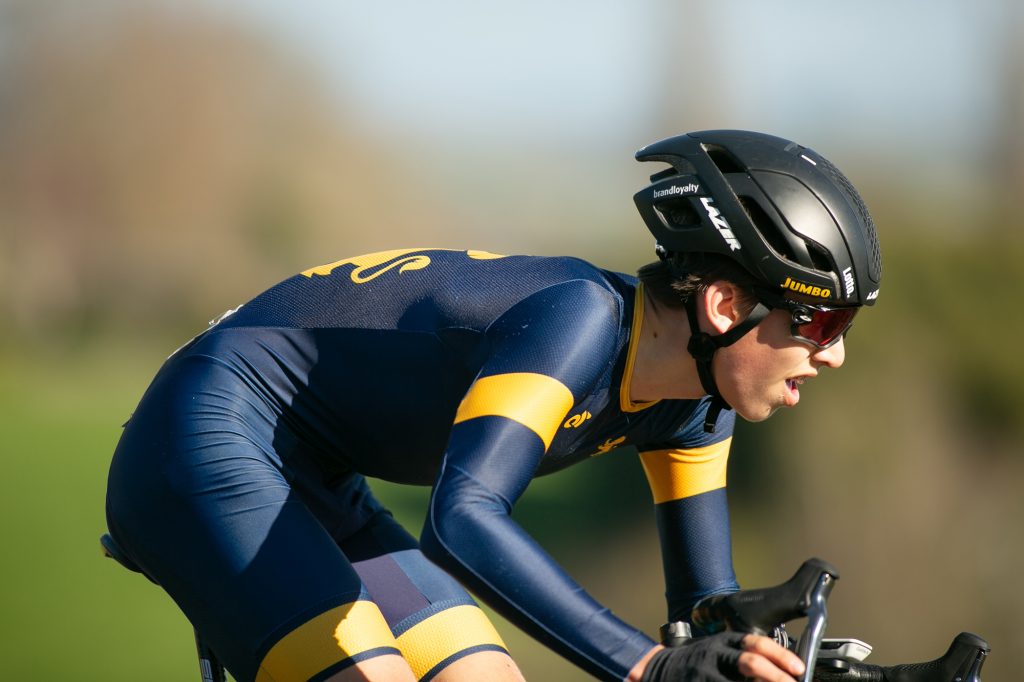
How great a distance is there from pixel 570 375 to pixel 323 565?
0.69 m

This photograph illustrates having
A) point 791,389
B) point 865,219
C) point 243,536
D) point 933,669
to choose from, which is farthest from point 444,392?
point 933,669

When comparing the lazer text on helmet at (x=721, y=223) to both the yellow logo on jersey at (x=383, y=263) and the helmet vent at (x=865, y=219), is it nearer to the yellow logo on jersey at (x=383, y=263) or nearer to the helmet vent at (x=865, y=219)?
the helmet vent at (x=865, y=219)

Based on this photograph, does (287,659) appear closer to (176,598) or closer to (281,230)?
(176,598)

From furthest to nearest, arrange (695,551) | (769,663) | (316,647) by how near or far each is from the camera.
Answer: (695,551), (316,647), (769,663)

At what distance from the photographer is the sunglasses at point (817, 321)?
8.77 ft

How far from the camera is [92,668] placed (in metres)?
Answer: 7.85

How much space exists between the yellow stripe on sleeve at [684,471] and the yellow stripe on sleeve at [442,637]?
59cm

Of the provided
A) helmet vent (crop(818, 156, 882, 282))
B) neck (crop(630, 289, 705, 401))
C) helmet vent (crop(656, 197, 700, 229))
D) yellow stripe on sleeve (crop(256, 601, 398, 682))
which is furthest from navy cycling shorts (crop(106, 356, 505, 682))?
helmet vent (crop(818, 156, 882, 282))

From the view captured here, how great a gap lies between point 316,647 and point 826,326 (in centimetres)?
137

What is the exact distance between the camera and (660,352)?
2.75 meters

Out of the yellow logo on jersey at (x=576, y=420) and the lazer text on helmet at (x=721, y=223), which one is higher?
the lazer text on helmet at (x=721, y=223)

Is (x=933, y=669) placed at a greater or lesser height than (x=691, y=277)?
lesser

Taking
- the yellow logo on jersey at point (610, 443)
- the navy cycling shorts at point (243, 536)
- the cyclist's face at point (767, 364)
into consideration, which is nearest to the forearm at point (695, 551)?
the yellow logo on jersey at point (610, 443)

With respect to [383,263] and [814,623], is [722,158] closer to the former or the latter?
[383,263]
